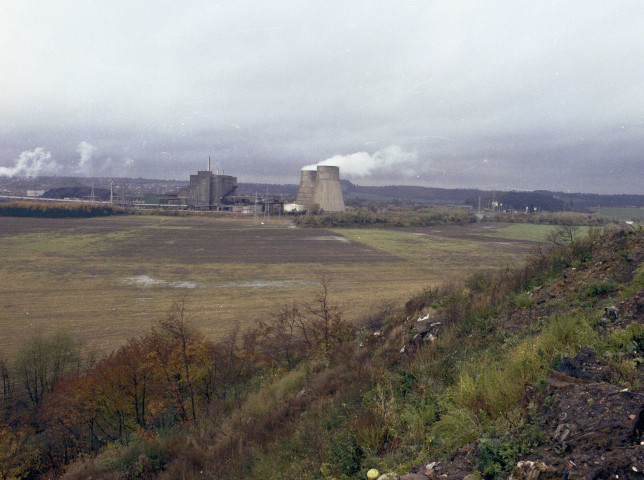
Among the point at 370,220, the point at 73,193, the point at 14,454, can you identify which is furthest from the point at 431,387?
the point at 73,193

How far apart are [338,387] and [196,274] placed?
64.0 feet

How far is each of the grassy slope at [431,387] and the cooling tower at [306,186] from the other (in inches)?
2551

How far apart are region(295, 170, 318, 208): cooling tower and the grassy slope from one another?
6479 cm

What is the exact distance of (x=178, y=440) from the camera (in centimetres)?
661

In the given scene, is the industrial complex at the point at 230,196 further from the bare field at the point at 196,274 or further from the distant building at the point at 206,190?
the bare field at the point at 196,274

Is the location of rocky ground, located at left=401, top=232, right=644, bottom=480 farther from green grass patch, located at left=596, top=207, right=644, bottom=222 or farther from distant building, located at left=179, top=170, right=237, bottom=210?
distant building, located at left=179, top=170, right=237, bottom=210

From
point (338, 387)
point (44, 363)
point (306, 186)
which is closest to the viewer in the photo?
point (338, 387)

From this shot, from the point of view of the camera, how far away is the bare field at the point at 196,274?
15469 millimetres

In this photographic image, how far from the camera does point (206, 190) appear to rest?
274 ft

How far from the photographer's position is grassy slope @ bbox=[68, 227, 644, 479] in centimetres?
367

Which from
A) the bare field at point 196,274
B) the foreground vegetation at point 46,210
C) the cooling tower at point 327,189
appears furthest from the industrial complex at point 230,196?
the bare field at point 196,274

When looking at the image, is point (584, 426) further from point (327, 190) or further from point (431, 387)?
point (327, 190)

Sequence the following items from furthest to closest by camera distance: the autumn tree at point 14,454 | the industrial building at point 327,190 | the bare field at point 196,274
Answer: the industrial building at point 327,190, the bare field at point 196,274, the autumn tree at point 14,454

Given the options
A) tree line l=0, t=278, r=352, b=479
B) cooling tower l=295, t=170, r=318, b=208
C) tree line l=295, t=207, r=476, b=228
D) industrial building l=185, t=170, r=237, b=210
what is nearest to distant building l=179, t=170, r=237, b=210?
industrial building l=185, t=170, r=237, b=210
